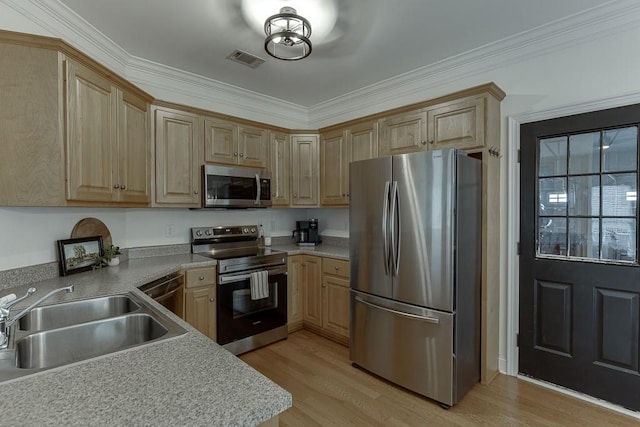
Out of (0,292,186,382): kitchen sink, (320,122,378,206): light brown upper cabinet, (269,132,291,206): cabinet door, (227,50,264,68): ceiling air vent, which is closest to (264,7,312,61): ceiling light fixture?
Answer: (227,50,264,68): ceiling air vent

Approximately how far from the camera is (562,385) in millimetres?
2363

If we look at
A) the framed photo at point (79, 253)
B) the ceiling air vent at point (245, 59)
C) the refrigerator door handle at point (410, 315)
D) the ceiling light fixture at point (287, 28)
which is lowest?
the refrigerator door handle at point (410, 315)

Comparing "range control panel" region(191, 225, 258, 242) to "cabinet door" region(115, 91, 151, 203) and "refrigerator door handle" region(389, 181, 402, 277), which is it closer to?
"cabinet door" region(115, 91, 151, 203)

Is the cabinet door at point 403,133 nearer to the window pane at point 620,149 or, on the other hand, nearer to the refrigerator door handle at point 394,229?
the refrigerator door handle at point 394,229

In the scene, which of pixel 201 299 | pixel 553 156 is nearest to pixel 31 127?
pixel 201 299

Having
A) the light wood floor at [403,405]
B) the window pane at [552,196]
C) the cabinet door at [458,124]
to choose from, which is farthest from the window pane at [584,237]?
the light wood floor at [403,405]

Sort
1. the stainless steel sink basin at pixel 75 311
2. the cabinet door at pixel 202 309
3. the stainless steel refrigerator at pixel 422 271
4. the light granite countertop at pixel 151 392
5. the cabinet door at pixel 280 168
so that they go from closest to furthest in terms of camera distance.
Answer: the light granite countertop at pixel 151 392
the stainless steel sink basin at pixel 75 311
the stainless steel refrigerator at pixel 422 271
the cabinet door at pixel 202 309
the cabinet door at pixel 280 168

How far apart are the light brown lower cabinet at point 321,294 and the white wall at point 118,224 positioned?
783mm

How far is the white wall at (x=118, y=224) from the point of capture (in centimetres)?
194

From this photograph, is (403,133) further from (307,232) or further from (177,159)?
(177,159)

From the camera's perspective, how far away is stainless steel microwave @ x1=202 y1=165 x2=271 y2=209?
3.04 meters

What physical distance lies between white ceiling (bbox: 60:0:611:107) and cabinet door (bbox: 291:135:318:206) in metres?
0.74

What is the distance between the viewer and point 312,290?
344cm

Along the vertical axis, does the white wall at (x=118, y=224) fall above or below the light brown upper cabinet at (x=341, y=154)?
below
